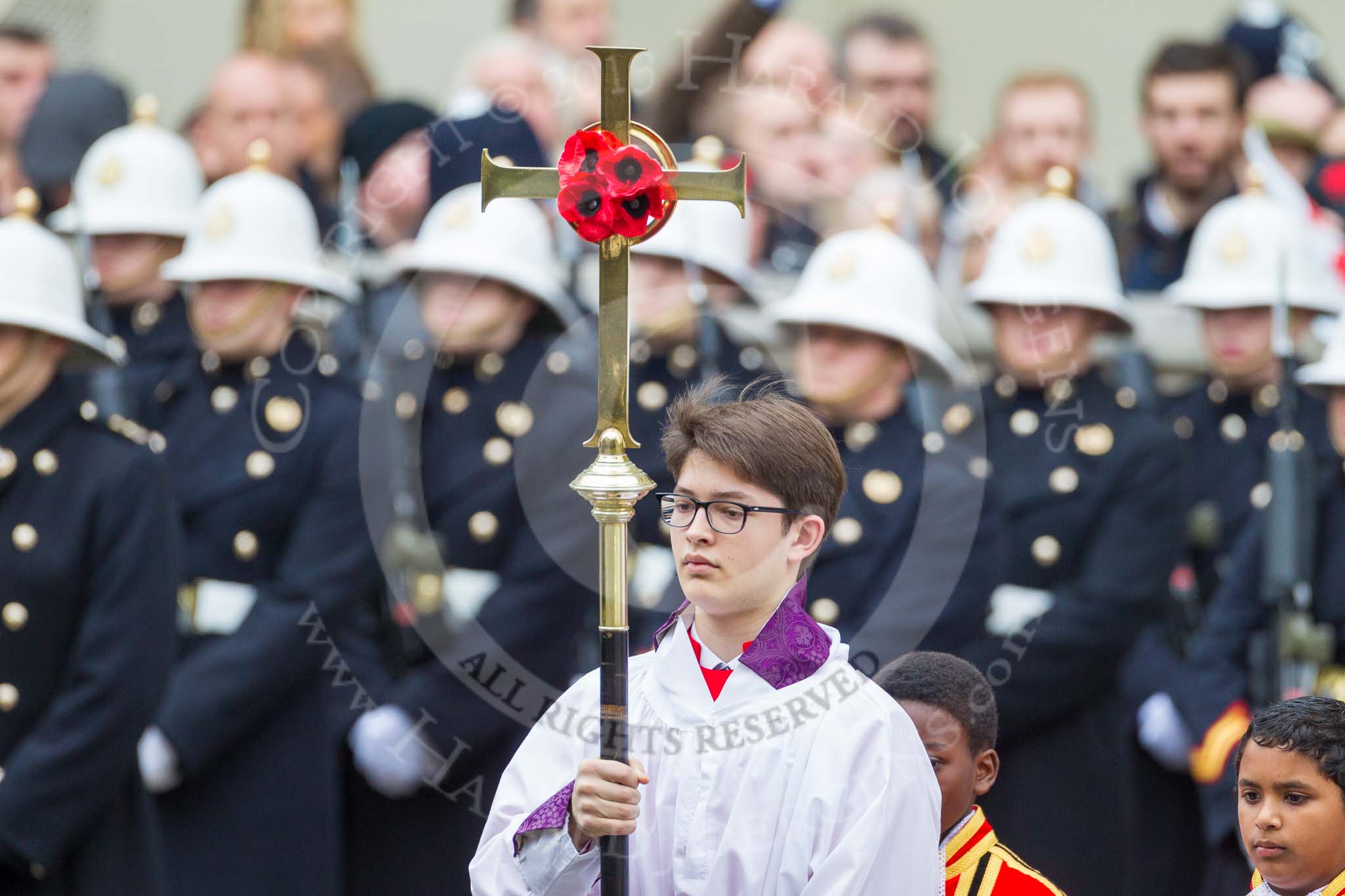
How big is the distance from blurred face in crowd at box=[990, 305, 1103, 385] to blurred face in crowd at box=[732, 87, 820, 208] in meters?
0.92

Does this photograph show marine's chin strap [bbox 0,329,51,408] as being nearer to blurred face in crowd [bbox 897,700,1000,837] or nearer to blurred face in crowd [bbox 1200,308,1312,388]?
blurred face in crowd [bbox 897,700,1000,837]

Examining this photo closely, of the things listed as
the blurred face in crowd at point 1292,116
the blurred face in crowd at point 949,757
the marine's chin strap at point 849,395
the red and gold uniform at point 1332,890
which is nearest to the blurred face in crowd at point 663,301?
the marine's chin strap at point 849,395

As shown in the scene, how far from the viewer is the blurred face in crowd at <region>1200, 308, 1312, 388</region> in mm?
6754

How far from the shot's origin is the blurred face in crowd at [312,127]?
8227mm

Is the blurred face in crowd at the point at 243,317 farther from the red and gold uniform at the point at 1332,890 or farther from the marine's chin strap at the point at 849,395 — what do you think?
the red and gold uniform at the point at 1332,890

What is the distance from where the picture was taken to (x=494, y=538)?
630 centimetres

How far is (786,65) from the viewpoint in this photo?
717 cm

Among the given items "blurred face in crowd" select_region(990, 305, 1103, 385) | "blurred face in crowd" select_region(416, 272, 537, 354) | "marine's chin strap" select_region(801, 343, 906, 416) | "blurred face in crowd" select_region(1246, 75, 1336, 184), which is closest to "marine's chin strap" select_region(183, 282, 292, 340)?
"blurred face in crowd" select_region(416, 272, 537, 354)

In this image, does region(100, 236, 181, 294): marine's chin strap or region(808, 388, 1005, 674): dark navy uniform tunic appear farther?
region(100, 236, 181, 294): marine's chin strap

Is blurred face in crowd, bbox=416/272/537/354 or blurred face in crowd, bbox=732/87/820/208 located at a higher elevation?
blurred face in crowd, bbox=732/87/820/208

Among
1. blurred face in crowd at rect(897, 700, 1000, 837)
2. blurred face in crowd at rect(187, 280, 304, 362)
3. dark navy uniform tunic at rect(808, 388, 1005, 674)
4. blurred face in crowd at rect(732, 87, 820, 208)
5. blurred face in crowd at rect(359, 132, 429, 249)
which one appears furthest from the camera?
blurred face in crowd at rect(359, 132, 429, 249)

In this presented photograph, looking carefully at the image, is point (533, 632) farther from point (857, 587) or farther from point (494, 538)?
→ point (857, 587)

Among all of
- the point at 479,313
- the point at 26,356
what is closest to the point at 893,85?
the point at 479,313

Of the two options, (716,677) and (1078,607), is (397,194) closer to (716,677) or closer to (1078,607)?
(1078,607)
